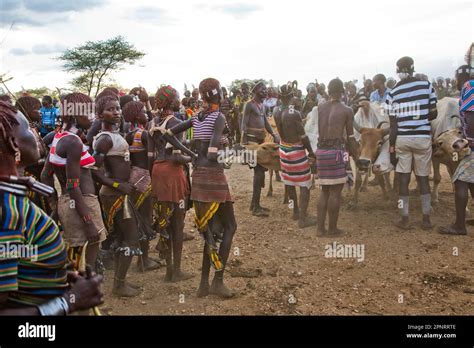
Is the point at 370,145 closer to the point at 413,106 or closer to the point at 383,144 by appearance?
the point at 383,144

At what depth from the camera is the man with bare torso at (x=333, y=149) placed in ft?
19.9

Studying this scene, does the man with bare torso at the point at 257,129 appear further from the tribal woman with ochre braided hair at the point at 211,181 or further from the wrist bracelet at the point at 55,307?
the wrist bracelet at the point at 55,307

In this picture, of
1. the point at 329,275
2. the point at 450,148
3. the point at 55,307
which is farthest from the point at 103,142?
the point at 450,148

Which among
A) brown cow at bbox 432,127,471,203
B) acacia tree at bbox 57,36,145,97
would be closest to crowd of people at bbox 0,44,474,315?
brown cow at bbox 432,127,471,203

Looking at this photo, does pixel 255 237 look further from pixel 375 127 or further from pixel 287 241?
pixel 375 127

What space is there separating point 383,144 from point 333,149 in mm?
1052

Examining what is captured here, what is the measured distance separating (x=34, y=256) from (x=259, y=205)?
19.5 feet

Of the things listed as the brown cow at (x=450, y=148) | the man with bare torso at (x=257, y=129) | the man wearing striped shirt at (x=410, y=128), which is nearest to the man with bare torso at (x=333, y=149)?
the man wearing striped shirt at (x=410, y=128)

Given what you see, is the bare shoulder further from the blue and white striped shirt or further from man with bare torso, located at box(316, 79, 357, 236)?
the blue and white striped shirt

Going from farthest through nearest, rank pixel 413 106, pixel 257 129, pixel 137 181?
1. pixel 257 129
2. pixel 413 106
3. pixel 137 181

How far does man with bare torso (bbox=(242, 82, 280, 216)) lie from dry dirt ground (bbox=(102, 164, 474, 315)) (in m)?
0.59

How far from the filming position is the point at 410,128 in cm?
618
